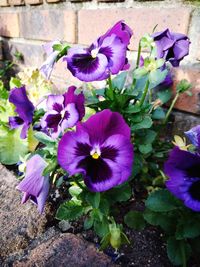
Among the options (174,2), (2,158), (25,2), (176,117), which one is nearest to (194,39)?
(174,2)

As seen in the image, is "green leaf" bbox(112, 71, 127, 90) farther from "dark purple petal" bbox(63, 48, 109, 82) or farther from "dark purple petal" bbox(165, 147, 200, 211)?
"dark purple petal" bbox(165, 147, 200, 211)

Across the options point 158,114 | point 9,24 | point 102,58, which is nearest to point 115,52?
point 102,58

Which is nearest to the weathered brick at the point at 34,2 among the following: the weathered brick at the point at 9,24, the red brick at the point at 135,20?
the weathered brick at the point at 9,24

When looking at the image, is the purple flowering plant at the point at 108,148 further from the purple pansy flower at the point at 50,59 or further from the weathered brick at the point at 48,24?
the weathered brick at the point at 48,24

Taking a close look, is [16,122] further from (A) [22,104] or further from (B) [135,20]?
(B) [135,20]

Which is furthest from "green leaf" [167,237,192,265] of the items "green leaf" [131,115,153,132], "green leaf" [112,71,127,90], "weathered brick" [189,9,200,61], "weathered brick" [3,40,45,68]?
"weathered brick" [3,40,45,68]

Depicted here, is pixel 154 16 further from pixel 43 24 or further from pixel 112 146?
pixel 43 24

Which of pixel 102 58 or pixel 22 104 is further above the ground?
pixel 102 58
